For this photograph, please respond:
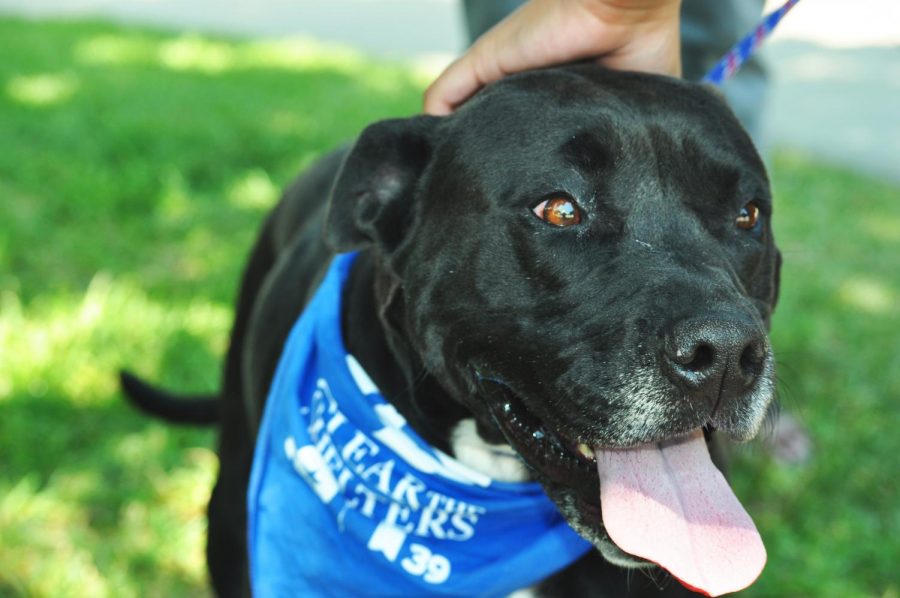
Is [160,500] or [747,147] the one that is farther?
[160,500]

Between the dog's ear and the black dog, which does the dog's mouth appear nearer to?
the black dog

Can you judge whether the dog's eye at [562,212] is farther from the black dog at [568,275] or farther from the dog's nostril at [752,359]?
the dog's nostril at [752,359]

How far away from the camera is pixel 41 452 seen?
161 inches

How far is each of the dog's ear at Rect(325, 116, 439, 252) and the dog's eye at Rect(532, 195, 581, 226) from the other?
504mm

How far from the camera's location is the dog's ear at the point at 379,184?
2936mm

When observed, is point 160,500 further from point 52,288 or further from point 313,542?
point 52,288

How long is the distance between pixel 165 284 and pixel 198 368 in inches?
33.7

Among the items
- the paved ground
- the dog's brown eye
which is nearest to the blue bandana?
the dog's brown eye

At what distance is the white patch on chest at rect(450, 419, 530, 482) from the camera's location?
2938 millimetres

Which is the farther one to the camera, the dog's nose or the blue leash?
the blue leash

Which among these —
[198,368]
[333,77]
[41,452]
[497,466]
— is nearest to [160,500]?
[41,452]

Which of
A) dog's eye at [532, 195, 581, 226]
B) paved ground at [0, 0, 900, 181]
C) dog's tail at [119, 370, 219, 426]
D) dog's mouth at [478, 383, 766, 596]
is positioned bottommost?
paved ground at [0, 0, 900, 181]

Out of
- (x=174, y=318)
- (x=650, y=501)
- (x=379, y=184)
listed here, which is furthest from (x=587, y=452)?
(x=174, y=318)

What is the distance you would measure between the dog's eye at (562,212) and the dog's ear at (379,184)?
1.65 ft
